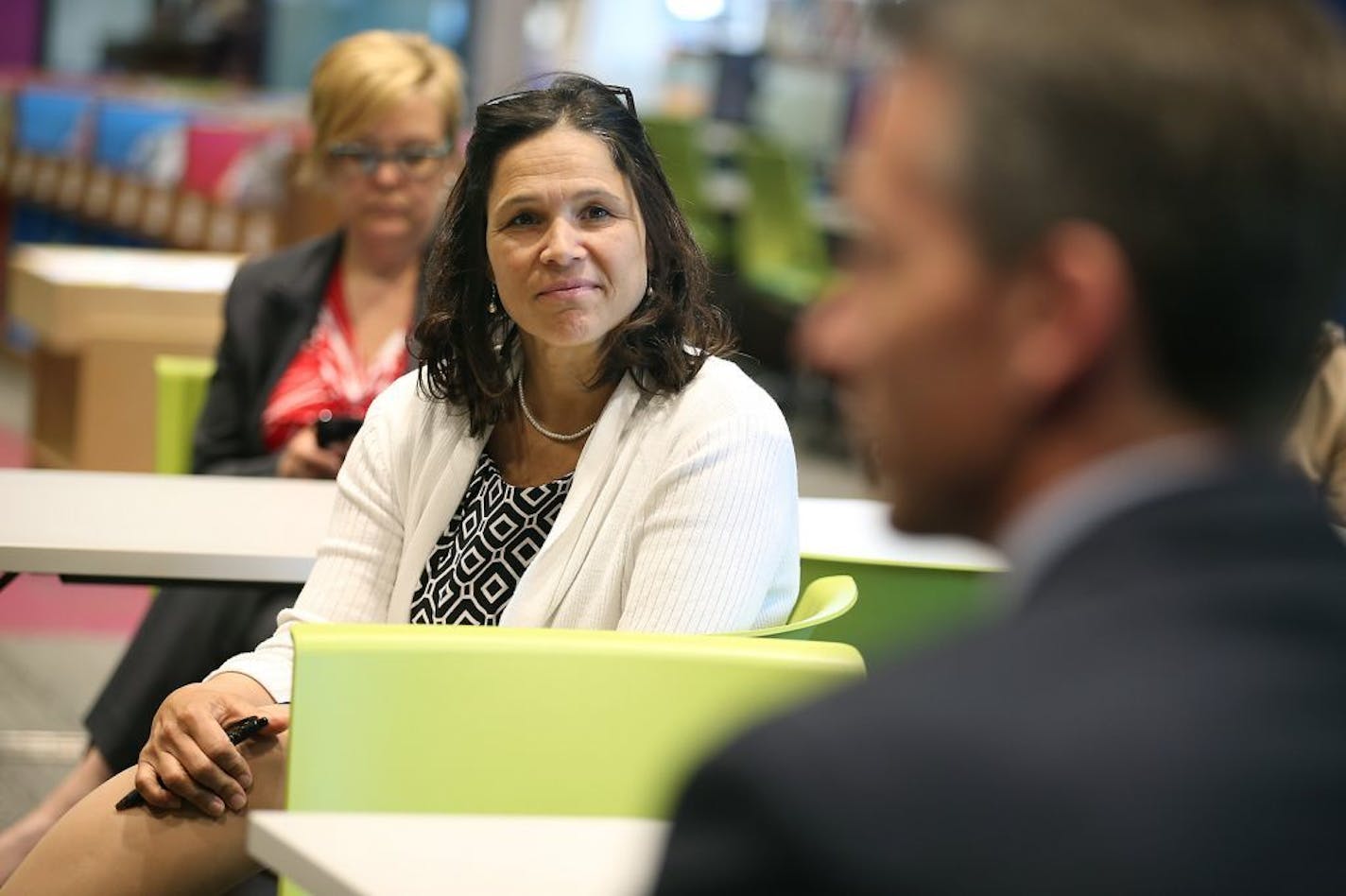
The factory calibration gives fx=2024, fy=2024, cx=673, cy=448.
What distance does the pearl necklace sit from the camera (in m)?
2.31

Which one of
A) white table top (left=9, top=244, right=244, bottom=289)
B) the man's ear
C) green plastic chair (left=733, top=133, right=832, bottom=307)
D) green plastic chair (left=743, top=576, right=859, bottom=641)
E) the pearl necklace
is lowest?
green plastic chair (left=733, top=133, right=832, bottom=307)

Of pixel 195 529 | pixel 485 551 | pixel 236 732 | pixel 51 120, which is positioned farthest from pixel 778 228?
pixel 236 732

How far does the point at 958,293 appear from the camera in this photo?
0.80 metres

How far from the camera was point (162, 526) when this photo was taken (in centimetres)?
258

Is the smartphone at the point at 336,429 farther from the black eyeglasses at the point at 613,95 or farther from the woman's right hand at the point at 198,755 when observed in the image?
the woman's right hand at the point at 198,755

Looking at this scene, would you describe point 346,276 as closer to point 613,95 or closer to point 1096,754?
point 613,95

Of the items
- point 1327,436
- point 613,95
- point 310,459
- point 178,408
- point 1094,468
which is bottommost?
point 178,408

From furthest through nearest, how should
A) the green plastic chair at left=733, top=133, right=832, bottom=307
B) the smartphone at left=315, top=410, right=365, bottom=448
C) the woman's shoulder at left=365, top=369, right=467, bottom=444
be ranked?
the green plastic chair at left=733, top=133, right=832, bottom=307
the smartphone at left=315, top=410, right=365, bottom=448
the woman's shoulder at left=365, top=369, right=467, bottom=444

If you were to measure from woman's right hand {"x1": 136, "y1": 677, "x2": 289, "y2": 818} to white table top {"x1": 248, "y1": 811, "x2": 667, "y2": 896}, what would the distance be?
0.65m

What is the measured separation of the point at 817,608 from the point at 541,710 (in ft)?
1.58

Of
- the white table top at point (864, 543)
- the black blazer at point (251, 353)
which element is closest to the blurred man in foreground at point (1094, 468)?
the white table top at point (864, 543)

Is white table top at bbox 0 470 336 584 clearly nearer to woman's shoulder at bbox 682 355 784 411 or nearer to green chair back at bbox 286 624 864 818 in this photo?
woman's shoulder at bbox 682 355 784 411

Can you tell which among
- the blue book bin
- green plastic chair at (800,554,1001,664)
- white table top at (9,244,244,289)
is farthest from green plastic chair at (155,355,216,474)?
the blue book bin

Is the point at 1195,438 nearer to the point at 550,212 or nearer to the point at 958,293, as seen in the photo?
the point at 958,293
